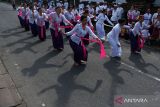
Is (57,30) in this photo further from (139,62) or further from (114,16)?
(114,16)

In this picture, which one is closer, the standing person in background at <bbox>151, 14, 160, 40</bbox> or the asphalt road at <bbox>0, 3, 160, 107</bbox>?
the asphalt road at <bbox>0, 3, 160, 107</bbox>

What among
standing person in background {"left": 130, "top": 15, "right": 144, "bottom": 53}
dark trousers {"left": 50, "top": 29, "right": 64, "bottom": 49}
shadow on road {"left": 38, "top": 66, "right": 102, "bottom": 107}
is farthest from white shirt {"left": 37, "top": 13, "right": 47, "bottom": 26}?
shadow on road {"left": 38, "top": 66, "right": 102, "bottom": 107}

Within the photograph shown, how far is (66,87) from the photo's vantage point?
8.43m

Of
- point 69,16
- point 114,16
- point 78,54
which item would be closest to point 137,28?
point 78,54

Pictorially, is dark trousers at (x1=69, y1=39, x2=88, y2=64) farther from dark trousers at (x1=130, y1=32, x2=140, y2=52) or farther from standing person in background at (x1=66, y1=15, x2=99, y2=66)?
dark trousers at (x1=130, y1=32, x2=140, y2=52)

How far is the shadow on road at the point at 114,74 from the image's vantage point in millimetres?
7780

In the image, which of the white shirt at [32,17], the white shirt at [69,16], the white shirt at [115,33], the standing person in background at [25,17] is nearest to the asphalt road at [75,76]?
the white shirt at [115,33]

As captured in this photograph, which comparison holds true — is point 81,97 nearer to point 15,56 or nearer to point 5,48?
point 15,56

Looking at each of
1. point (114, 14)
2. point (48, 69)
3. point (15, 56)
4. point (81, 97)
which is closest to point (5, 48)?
point (15, 56)

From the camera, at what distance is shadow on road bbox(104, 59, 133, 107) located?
7780 mm

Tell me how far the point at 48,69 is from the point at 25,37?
685 centimetres

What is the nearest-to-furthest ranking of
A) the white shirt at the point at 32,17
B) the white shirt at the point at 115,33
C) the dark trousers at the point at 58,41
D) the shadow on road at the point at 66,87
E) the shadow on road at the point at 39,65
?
the shadow on road at the point at 66,87 < the shadow on road at the point at 39,65 < the white shirt at the point at 115,33 < the dark trousers at the point at 58,41 < the white shirt at the point at 32,17

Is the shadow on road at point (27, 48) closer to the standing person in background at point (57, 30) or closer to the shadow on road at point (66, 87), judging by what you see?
the standing person in background at point (57, 30)

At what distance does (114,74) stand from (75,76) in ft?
4.07
